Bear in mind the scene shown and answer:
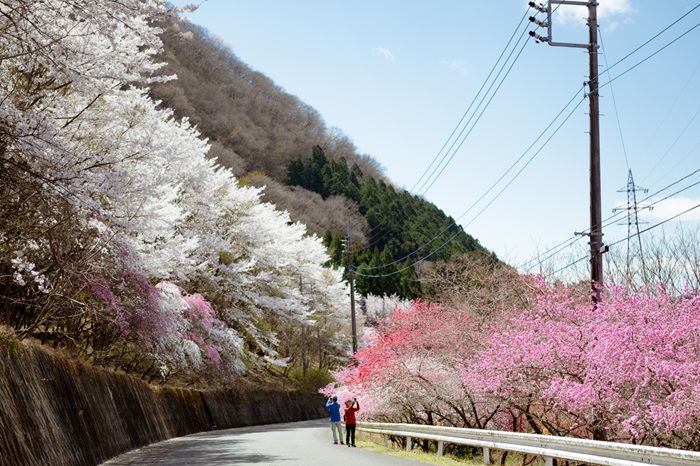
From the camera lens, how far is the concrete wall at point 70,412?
11.2 meters

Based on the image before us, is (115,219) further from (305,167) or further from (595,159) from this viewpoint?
(305,167)

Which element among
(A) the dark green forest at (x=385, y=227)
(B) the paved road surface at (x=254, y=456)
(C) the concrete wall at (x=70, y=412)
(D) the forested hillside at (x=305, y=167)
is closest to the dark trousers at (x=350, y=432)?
(B) the paved road surface at (x=254, y=456)

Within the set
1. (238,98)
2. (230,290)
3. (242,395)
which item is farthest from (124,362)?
(238,98)

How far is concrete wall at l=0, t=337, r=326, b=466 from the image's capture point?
11.2 meters

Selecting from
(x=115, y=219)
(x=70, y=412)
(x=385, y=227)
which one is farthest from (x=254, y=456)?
(x=385, y=227)

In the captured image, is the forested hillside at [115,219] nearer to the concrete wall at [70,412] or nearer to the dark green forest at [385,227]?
the concrete wall at [70,412]

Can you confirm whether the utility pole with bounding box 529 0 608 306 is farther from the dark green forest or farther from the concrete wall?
the dark green forest

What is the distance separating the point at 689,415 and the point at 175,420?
2168 centimetres

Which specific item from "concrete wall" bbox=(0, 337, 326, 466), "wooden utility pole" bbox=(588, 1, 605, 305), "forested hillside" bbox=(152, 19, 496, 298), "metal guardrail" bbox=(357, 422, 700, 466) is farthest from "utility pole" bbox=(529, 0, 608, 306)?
"forested hillside" bbox=(152, 19, 496, 298)

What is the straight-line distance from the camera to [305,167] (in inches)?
4279

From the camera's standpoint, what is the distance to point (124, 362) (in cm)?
2969

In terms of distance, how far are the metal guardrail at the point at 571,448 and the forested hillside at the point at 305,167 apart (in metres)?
61.1

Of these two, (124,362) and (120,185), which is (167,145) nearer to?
(120,185)

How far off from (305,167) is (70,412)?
311 feet
